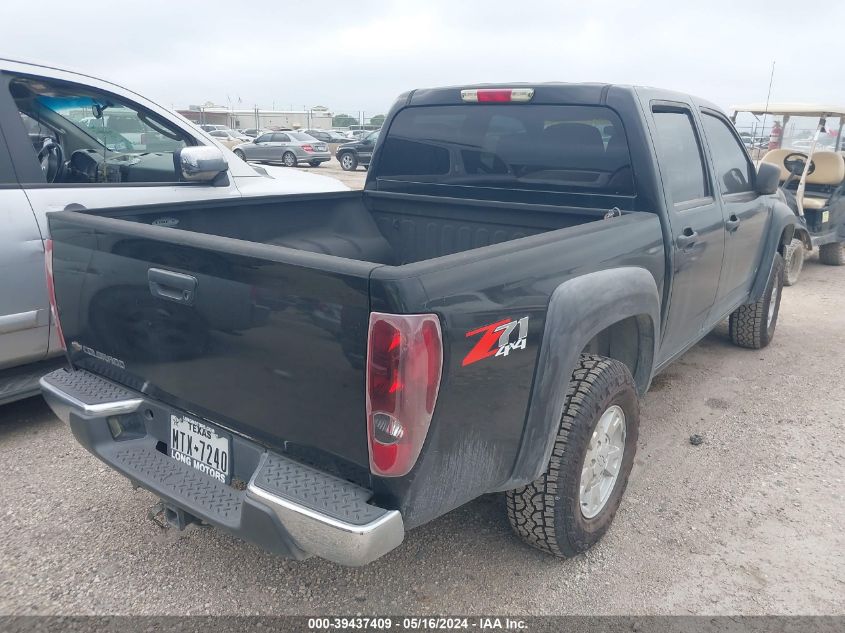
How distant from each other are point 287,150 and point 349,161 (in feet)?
10.1

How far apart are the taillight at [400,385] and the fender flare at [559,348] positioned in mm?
508

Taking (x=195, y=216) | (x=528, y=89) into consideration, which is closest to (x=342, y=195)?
(x=195, y=216)

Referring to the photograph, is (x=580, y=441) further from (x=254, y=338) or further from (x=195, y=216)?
(x=195, y=216)

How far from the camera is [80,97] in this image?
4129mm

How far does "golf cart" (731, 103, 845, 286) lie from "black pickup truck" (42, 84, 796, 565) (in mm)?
4803

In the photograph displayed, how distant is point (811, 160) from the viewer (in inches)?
319

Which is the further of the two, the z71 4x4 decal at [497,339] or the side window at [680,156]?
the side window at [680,156]

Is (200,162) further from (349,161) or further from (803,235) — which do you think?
(349,161)

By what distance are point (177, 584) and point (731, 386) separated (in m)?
3.73

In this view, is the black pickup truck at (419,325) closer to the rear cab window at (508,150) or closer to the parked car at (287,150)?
the rear cab window at (508,150)

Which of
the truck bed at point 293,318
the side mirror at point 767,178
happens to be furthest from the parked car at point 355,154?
the truck bed at point 293,318

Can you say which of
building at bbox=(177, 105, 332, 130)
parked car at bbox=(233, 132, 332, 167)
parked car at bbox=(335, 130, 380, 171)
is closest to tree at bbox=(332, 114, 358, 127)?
building at bbox=(177, 105, 332, 130)

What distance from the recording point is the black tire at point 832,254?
891 cm

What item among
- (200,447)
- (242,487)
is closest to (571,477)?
(242,487)
